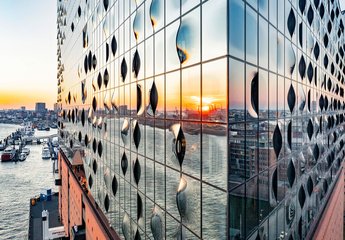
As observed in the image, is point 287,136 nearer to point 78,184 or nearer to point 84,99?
point 84,99

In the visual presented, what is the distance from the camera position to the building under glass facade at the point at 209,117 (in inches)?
336

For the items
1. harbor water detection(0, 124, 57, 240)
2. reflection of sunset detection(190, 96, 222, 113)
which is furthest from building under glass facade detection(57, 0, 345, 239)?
harbor water detection(0, 124, 57, 240)

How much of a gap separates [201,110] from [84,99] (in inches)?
917

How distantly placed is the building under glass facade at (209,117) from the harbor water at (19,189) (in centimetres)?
3798

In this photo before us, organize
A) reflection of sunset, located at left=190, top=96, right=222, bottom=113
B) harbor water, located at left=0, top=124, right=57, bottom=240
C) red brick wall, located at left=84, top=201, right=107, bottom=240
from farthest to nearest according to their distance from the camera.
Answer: harbor water, located at left=0, top=124, right=57, bottom=240, red brick wall, located at left=84, top=201, right=107, bottom=240, reflection of sunset, located at left=190, top=96, right=222, bottom=113

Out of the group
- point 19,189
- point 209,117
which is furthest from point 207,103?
point 19,189

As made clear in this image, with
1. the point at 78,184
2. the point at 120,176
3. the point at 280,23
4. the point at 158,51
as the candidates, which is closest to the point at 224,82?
the point at 158,51

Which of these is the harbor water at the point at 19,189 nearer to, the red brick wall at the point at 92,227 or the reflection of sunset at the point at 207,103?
the red brick wall at the point at 92,227

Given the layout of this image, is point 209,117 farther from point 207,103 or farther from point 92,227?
point 92,227

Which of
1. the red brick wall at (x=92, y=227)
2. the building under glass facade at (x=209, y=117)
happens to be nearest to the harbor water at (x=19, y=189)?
the red brick wall at (x=92, y=227)

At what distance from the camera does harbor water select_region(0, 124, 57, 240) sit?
51.7 m

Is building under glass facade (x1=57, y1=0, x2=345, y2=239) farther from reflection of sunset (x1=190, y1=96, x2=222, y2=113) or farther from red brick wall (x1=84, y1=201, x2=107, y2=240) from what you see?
red brick wall (x1=84, y1=201, x2=107, y2=240)

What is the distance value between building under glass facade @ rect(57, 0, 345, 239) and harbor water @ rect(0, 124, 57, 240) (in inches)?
1495

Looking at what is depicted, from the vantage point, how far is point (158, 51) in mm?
12453
